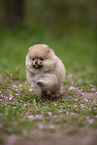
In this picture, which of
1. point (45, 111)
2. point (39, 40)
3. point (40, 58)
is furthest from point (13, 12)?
point (45, 111)

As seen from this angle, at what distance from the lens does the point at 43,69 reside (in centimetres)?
417

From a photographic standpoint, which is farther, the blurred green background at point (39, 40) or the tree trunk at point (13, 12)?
the tree trunk at point (13, 12)

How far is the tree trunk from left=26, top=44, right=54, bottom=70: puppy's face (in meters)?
9.53

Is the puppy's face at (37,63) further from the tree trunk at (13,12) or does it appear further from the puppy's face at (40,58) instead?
the tree trunk at (13,12)

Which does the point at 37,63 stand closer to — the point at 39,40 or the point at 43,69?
the point at 43,69

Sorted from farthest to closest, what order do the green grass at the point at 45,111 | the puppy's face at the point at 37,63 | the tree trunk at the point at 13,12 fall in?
the tree trunk at the point at 13,12 → the puppy's face at the point at 37,63 → the green grass at the point at 45,111

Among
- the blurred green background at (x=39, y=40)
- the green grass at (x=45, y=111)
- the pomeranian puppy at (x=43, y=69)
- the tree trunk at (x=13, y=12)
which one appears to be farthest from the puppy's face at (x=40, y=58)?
the tree trunk at (x=13, y=12)

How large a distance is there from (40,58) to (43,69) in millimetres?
193

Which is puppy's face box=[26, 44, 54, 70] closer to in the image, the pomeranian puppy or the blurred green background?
the pomeranian puppy

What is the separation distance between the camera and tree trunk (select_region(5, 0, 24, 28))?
43.7ft

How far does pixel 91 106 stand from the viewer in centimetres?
383

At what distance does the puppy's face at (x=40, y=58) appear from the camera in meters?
4.10

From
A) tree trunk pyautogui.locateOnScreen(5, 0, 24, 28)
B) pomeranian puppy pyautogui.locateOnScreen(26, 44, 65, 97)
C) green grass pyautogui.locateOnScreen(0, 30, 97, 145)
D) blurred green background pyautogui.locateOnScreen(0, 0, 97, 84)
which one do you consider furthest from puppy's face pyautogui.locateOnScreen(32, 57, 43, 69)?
tree trunk pyautogui.locateOnScreen(5, 0, 24, 28)

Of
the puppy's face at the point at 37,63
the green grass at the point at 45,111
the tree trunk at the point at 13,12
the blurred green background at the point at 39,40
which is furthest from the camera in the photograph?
the tree trunk at the point at 13,12
